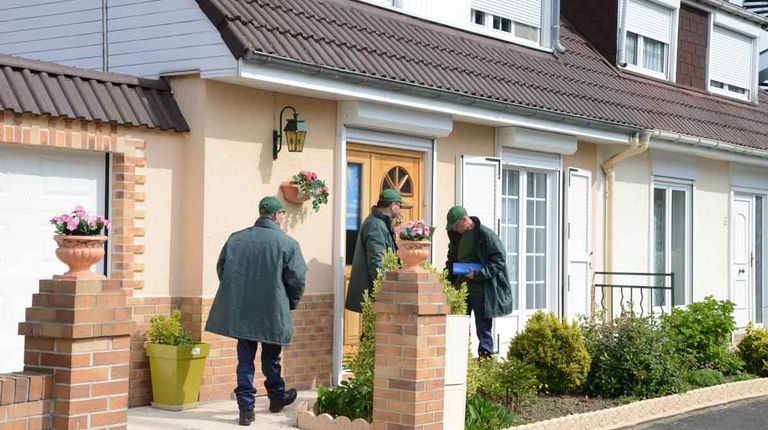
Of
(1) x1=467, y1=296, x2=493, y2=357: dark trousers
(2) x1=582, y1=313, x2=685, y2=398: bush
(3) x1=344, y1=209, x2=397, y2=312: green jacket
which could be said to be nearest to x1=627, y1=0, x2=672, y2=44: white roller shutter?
(2) x1=582, y1=313, x2=685, y2=398: bush

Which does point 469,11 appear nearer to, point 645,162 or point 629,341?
point 645,162

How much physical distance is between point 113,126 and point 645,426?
524 centimetres

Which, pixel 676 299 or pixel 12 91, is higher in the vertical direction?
pixel 12 91

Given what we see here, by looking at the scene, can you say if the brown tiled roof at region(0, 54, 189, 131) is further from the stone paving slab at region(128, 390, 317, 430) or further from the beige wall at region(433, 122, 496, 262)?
the beige wall at region(433, 122, 496, 262)

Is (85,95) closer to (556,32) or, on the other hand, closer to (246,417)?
(246,417)

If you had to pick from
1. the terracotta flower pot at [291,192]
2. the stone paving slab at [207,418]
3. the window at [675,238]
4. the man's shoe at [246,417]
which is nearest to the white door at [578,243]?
the window at [675,238]

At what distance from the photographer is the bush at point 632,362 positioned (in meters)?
11.0

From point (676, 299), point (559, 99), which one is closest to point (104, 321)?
point (559, 99)

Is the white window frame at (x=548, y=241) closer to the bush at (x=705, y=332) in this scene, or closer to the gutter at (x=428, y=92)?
the gutter at (x=428, y=92)

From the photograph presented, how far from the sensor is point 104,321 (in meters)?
5.82

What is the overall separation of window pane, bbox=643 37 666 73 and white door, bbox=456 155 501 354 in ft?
17.0

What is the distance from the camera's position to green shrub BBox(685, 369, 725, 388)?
1204cm

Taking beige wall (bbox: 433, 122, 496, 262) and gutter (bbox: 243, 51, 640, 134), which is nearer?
gutter (bbox: 243, 51, 640, 134)

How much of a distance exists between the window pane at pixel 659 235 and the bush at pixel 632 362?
509 cm
